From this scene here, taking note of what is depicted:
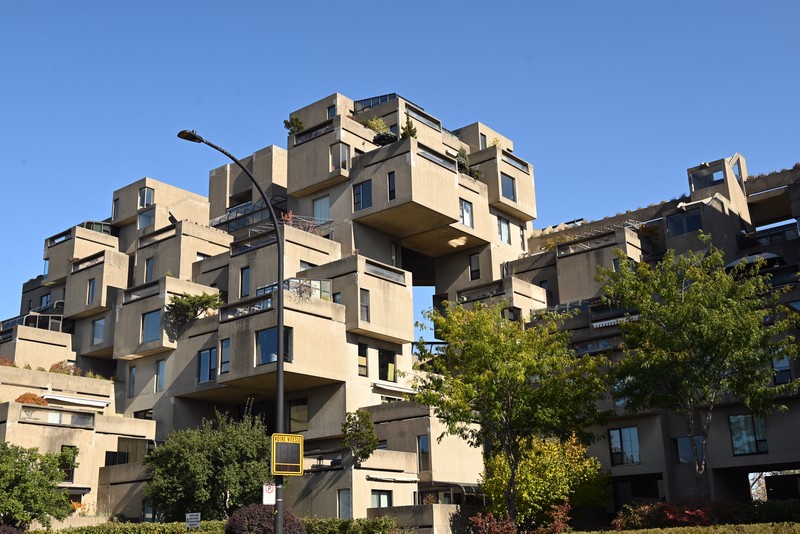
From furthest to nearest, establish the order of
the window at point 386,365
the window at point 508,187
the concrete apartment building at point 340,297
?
the window at point 508,187
the window at point 386,365
the concrete apartment building at point 340,297

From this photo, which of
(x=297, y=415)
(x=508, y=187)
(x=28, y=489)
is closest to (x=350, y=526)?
(x=28, y=489)

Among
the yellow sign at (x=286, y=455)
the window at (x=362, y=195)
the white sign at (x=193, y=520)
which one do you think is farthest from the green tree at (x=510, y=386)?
the window at (x=362, y=195)

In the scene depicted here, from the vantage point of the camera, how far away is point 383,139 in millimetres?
65000

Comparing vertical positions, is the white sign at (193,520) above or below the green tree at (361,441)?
below

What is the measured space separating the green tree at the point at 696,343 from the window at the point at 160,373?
29339mm

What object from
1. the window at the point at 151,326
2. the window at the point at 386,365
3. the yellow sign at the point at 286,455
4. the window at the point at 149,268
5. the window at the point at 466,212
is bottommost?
→ the yellow sign at the point at 286,455

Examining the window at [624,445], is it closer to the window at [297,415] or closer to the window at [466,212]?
the window at [297,415]

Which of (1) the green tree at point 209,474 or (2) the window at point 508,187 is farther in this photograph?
(2) the window at point 508,187

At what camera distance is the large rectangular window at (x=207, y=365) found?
5081 centimetres

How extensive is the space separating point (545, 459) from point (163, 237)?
33.9 m

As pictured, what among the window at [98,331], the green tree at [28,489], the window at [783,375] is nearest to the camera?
the green tree at [28,489]

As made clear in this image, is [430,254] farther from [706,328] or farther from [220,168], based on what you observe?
[706,328]

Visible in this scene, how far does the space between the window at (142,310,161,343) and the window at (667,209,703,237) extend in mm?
34296

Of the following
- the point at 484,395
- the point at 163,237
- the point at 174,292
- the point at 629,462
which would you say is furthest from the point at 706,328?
the point at 163,237
